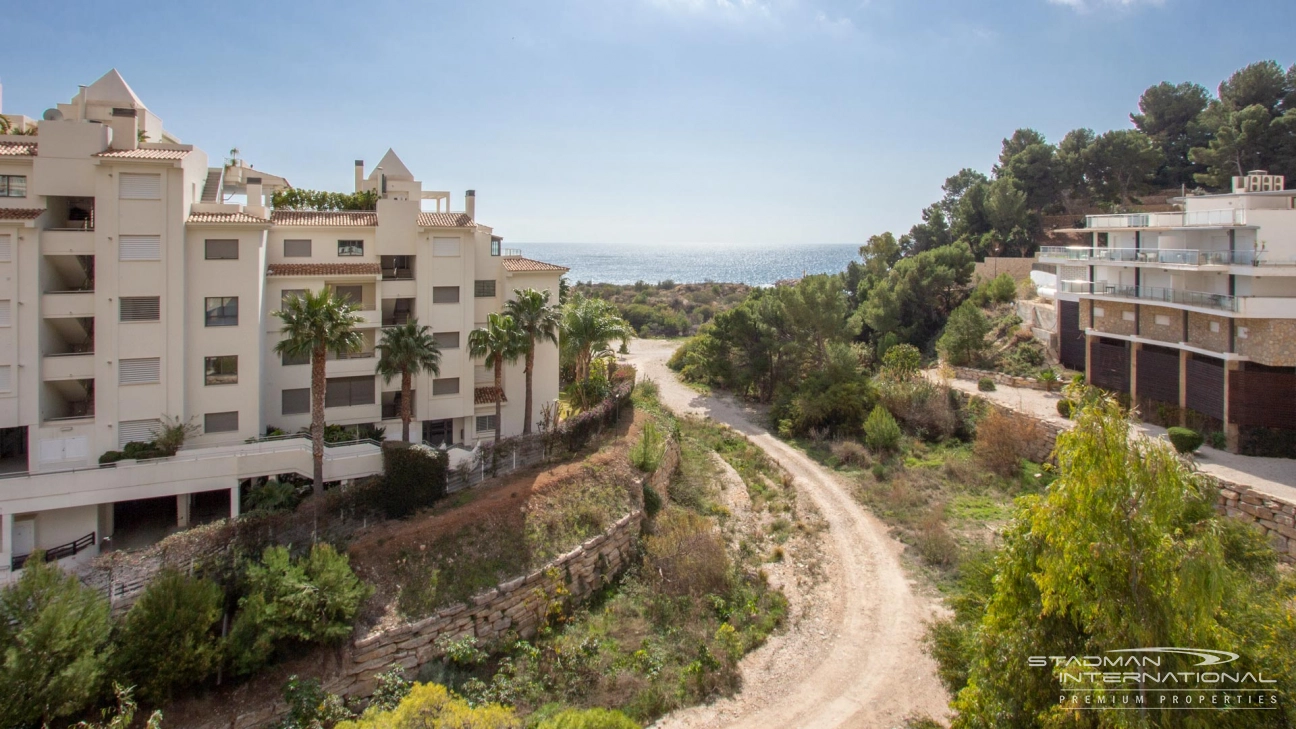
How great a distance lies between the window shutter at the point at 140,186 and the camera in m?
24.1

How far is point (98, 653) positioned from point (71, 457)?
34.0 ft

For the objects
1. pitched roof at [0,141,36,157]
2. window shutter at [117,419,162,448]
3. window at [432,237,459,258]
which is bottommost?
window shutter at [117,419,162,448]

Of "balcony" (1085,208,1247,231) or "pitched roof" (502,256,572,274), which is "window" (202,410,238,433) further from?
"balcony" (1085,208,1247,231)

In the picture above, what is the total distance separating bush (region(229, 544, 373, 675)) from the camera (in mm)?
17719

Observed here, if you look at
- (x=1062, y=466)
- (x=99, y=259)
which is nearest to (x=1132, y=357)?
(x=1062, y=466)

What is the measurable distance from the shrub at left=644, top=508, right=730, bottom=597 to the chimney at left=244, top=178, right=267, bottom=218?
19249 millimetres

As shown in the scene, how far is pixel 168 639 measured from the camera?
55.0 feet

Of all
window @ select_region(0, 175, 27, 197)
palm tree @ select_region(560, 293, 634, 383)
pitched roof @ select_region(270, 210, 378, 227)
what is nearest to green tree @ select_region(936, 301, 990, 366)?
palm tree @ select_region(560, 293, 634, 383)

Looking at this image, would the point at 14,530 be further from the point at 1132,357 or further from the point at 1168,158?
the point at 1168,158

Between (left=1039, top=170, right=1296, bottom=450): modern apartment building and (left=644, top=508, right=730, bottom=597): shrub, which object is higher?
(left=1039, top=170, right=1296, bottom=450): modern apartment building

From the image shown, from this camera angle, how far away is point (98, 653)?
16.6 m

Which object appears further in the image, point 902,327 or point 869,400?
point 902,327

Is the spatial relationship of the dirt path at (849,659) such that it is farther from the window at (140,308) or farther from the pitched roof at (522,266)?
the window at (140,308)

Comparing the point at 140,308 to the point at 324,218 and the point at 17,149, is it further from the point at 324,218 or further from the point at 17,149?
the point at 324,218
